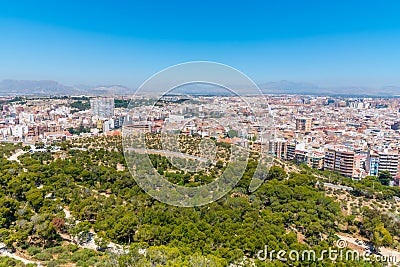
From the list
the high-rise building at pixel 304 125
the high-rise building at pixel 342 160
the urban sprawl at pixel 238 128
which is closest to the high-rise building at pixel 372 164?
the urban sprawl at pixel 238 128

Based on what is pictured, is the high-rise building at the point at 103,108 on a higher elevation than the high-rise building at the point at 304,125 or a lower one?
higher

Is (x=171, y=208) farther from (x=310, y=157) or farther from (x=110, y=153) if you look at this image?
(x=310, y=157)

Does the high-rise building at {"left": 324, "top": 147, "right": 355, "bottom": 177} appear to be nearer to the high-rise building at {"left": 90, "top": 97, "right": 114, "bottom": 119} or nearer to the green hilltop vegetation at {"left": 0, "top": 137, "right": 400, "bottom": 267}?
the green hilltop vegetation at {"left": 0, "top": 137, "right": 400, "bottom": 267}

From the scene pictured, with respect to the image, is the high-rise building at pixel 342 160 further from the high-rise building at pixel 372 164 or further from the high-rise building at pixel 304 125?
the high-rise building at pixel 304 125

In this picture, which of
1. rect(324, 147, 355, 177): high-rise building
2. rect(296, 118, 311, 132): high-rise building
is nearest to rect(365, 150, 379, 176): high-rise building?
rect(324, 147, 355, 177): high-rise building

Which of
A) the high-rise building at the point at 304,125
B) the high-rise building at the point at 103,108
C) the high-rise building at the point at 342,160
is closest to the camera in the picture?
the high-rise building at the point at 342,160
